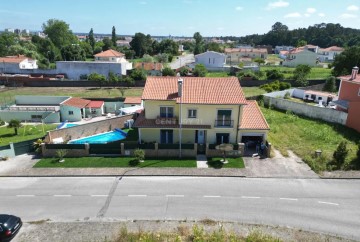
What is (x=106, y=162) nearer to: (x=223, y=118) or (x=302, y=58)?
(x=223, y=118)

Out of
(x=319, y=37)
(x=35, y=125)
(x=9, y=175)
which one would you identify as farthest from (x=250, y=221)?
(x=319, y=37)

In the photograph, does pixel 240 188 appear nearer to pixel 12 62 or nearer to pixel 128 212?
pixel 128 212

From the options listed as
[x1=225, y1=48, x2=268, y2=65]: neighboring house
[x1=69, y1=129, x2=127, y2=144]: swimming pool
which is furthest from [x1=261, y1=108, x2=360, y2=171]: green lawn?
[x1=225, y1=48, x2=268, y2=65]: neighboring house

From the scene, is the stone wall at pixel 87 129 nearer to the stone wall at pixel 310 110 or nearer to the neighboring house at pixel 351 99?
the stone wall at pixel 310 110

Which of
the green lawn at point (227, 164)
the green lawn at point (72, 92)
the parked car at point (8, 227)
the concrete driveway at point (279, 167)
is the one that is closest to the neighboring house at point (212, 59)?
the green lawn at point (72, 92)

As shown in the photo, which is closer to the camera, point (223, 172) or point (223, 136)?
point (223, 172)

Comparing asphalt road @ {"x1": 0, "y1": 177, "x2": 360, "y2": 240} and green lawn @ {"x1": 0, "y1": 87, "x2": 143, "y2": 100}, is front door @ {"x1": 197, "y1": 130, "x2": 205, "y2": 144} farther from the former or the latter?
green lawn @ {"x1": 0, "y1": 87, "x2": 143, "y2": 100}
